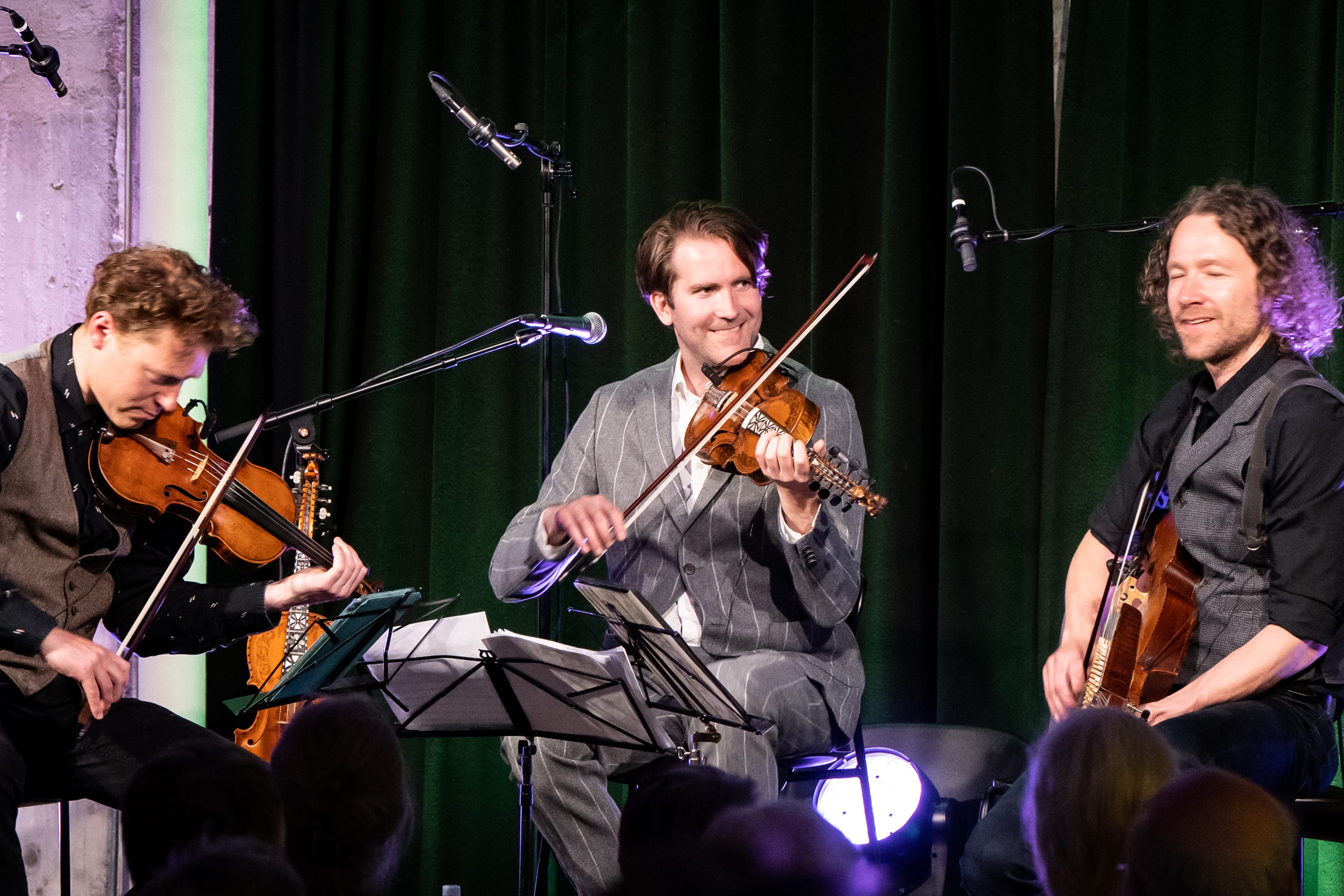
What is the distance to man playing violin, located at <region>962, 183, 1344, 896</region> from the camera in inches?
93.7

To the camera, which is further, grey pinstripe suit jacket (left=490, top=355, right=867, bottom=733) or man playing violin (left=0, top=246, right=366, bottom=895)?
grey pinstripe suit jacket (left=490, top=355, right=867, bottom=733)

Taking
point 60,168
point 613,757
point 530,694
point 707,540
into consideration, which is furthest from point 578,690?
point 60,168

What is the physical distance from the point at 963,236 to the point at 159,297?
173 cm

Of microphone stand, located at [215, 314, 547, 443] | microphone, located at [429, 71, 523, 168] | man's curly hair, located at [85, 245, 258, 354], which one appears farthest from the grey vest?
man's curly hair, located at [85, 245, 258, 354]

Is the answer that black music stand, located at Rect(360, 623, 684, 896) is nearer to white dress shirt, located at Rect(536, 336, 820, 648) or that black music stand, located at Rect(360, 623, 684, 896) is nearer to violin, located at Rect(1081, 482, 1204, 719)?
white dress shirt, located at Rect(536, 336, 820, 648)

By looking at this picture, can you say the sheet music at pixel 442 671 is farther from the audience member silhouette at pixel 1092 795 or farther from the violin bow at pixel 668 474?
the audience member silhouette at pixel 1092 795

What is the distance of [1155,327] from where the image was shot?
3.37 m

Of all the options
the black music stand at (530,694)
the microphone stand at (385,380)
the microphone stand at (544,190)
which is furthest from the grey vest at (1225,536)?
the microphone stand at (385,380)

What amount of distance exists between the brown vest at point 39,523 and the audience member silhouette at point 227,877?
5.10ft

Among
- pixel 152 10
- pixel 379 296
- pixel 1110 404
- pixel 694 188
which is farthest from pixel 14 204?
pixel 1110 404

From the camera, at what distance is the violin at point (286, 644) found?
3283mm

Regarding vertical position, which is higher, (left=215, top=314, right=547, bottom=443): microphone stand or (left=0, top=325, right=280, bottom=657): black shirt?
(left=215, top=314, right=547, bottom=443): microphone stand

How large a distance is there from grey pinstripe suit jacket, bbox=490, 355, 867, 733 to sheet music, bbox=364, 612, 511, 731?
1.16ft

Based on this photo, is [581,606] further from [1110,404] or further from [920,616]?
[1110,404]
